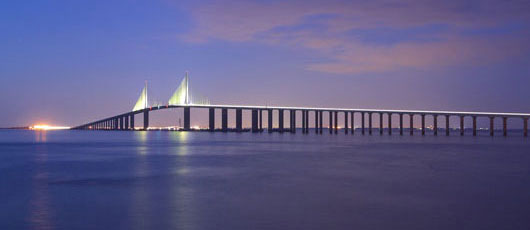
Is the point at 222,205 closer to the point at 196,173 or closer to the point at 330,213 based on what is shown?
the point at 330,213

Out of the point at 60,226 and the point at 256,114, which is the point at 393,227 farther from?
the point at 256,114

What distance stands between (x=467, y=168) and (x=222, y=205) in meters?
21.1

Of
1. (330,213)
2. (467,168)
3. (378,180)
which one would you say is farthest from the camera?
(467,168)

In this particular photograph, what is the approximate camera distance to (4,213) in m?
16.4

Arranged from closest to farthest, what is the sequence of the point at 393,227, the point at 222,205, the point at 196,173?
the point at 393,227 < the point at 222,205 < the point at 196,173

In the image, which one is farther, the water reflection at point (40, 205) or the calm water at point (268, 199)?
the water reflection at point (40, 205)

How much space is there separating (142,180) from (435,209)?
50.7ft

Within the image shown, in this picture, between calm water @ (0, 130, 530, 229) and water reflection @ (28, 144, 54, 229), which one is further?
water reflection @ (28, 144, 54, 229)

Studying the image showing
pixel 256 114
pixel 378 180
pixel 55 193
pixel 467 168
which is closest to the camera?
pixel 55 193

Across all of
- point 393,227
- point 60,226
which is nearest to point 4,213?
point 60,226

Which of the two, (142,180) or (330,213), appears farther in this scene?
(142,180)

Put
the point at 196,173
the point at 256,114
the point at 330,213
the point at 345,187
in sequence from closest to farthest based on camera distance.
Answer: the point at 330,213, the point at 345,187, the point at 196,173, the point at 256,114

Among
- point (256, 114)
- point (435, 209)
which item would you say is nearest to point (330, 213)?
point (435, 209)

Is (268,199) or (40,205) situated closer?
(40,205)
